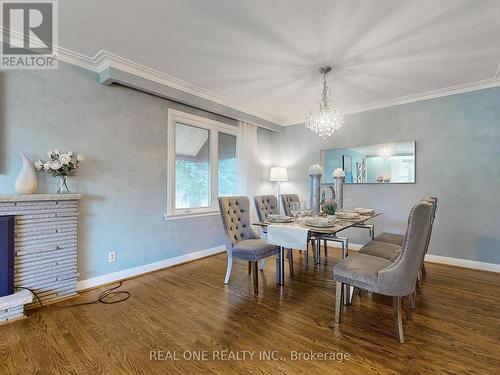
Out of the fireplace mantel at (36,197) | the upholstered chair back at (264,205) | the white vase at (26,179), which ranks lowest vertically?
the upholstered chair back at (264,205)

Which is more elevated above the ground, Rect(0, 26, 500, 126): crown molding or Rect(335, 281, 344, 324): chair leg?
Rect(0, 26, 500, 126): crown molding

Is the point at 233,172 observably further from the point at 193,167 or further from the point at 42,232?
the point at 42,232

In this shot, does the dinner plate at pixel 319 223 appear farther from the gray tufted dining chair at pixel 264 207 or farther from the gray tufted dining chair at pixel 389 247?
the gray tufted dining chair at pixel 264 207

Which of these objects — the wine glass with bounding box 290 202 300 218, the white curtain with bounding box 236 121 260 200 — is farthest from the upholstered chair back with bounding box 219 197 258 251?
the white curtain with bounding box 236 121 260 200

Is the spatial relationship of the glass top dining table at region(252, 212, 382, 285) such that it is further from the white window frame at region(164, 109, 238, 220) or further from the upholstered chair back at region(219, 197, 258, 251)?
the white window frame at region(164, 109, 238, 220)

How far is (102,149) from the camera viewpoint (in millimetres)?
2883

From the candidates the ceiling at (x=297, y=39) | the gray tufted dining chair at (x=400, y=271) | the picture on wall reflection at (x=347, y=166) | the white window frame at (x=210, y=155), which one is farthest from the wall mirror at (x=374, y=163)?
the gray tufted dining chair at (x=400, y=271)

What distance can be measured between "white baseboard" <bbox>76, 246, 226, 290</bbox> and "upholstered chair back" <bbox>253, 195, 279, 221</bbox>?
4.24ft

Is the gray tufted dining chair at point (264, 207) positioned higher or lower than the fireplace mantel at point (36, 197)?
lower

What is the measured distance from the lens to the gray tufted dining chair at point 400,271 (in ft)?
5.53

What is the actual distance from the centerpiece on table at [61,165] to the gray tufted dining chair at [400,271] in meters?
2.78

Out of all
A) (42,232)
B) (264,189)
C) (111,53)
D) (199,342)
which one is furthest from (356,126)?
(42,232)

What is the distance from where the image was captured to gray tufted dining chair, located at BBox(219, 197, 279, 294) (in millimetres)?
2621

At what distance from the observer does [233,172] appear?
4641mm
